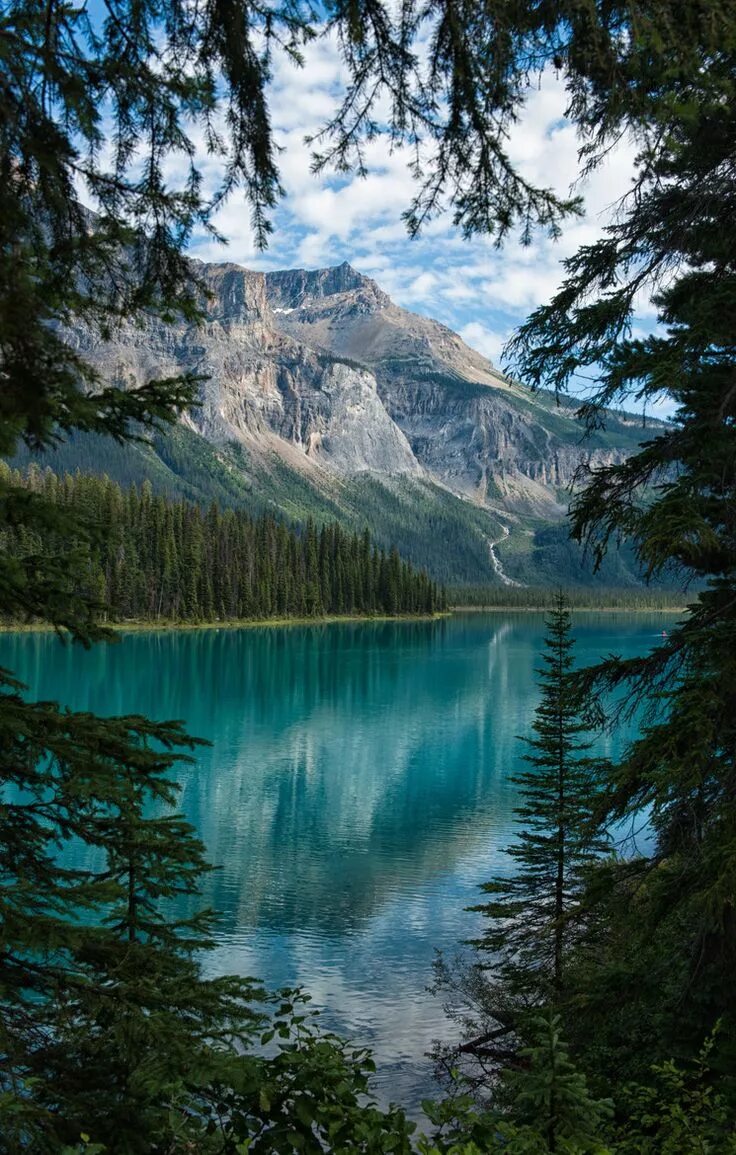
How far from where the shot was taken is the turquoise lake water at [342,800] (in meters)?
20.2

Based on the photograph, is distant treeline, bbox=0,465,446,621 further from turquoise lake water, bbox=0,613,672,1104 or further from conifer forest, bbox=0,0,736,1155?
conifer forest, bbox=0,0,736,1155

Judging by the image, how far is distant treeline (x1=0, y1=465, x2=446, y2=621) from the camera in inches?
4469

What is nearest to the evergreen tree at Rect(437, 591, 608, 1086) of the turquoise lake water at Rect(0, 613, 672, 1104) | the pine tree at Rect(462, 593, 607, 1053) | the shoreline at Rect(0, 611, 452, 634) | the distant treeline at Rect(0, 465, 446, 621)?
the pine tree at Rect(462, 593, 607, 1053)

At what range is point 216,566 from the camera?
125m

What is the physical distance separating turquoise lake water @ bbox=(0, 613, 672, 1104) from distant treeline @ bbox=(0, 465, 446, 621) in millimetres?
23912

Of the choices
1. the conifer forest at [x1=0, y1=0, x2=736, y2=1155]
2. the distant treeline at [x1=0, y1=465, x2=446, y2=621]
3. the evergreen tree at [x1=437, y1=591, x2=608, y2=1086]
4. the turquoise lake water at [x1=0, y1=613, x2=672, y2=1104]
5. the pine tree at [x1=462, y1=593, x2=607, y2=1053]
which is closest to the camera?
the conifer forest at [x1=0, y1=0, x2=736, y2=1155]

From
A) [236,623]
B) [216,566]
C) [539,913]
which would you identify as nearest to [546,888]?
Answer: [539,913]

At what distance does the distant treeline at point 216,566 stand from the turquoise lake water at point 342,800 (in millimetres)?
23912

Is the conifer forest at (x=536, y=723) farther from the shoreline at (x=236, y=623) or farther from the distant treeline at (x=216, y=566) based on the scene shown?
the distant treeline at (x=216, y=566)

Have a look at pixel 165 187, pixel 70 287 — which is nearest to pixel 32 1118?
pixel 70 287

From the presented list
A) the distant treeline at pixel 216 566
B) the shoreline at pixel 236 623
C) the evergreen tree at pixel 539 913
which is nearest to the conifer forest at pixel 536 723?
the evergreen tree at pixel 539 913

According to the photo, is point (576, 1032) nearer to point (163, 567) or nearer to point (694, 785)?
point (694, 785)

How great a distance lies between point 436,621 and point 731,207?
530 feet

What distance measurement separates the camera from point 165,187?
4559 mm
